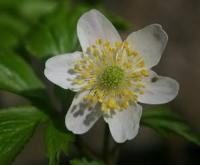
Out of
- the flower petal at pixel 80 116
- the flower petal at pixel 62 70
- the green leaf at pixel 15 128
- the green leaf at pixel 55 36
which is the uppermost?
the flower petal at pixel 62 70

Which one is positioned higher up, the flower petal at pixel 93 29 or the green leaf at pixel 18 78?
the flower petal at pixel 93 29

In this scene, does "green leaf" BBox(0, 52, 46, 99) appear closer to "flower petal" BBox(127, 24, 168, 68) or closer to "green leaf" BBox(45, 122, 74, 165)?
"green leaf" BBox(45, 122, 74, 165)

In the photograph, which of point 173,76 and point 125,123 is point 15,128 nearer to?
point 125,123

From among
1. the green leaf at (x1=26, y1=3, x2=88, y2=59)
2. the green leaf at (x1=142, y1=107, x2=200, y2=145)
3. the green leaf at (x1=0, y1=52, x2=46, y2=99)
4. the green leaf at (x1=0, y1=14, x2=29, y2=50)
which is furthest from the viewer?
the green leaf at (x1=0, y1=14, x2=29, y2=50)

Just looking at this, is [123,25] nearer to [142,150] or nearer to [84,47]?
[84,47]

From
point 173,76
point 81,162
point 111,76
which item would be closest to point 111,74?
point 111,76

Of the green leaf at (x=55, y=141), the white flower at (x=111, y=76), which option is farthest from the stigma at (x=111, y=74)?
the green leaf at (x=55, y=141)

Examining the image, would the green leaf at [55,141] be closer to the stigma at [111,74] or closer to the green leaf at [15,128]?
the green leaf at [15,128]

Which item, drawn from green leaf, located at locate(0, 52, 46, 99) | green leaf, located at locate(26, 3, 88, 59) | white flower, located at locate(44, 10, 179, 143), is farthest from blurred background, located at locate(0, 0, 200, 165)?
white flower, located at locate(44, 10, 179, 143)
